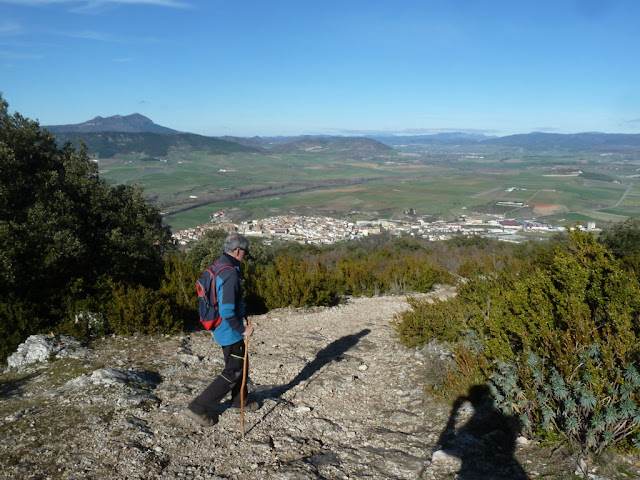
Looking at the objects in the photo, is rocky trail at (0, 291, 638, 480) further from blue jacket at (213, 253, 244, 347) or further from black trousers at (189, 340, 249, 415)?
blue jacket at (213, 253, 244, 347)

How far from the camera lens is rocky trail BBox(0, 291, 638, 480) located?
11.0 ft

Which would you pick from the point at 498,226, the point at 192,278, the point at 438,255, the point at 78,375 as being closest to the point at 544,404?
the point at 78,375

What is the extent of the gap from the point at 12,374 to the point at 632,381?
6573mm

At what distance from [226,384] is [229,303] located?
2.75 feet

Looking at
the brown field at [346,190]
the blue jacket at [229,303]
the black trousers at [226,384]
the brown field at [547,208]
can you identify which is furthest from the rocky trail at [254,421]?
the brown field at [346,190]

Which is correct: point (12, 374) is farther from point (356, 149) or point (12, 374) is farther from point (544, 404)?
point (356, 149)

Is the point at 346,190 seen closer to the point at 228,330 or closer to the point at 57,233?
the point at 57,233

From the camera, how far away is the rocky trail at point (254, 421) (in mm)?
3365

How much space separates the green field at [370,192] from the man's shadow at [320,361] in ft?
84.8

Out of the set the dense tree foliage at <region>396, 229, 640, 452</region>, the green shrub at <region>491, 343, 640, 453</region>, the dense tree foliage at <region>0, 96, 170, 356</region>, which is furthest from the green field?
the green shrub at <region>491, 343, 640, 453</region>

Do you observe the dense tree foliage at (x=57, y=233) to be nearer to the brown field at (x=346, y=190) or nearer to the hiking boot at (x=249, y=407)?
the hiking boot at (x=249, y=407)

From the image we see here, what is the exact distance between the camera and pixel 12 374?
5.26 m

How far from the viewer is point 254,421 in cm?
426

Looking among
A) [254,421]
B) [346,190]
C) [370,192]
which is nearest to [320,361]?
[254,421]
